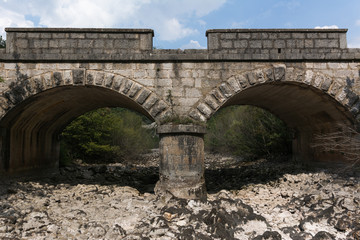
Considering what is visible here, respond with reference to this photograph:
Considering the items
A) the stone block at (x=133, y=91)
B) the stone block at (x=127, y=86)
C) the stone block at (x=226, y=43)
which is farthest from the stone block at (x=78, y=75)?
the stone block at (x=226, y=43)

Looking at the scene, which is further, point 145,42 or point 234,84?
point 145,42

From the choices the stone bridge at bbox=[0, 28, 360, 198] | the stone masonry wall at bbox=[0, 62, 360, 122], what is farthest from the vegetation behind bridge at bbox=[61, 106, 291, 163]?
the stone masonry wall at bbox=[0, 62, 360, 122]

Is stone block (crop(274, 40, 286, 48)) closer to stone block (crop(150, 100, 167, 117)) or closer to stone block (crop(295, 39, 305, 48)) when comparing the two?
stone block (crop(295, 39, 305, 48))

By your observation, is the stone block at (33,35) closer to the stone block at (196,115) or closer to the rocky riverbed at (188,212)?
the rocky riverbed at (188,212)

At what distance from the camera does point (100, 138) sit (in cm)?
1655

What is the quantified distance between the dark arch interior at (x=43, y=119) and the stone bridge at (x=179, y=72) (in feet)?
0.48

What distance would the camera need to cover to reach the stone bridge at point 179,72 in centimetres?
653

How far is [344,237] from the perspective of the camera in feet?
15.7

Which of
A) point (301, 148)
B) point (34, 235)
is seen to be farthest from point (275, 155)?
point (34, 235)

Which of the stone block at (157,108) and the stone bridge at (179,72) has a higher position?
the stone bridge at (179,72)

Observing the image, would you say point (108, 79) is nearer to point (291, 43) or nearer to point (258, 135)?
point (291, 43)

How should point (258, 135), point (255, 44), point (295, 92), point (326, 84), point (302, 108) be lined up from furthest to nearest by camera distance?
point (258, 135) → point (302, 108) → point (295, 92) → point (255, 44) → point (326, 84)

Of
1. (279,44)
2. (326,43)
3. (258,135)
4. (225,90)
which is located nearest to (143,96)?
(225,90)

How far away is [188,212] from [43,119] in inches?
237
